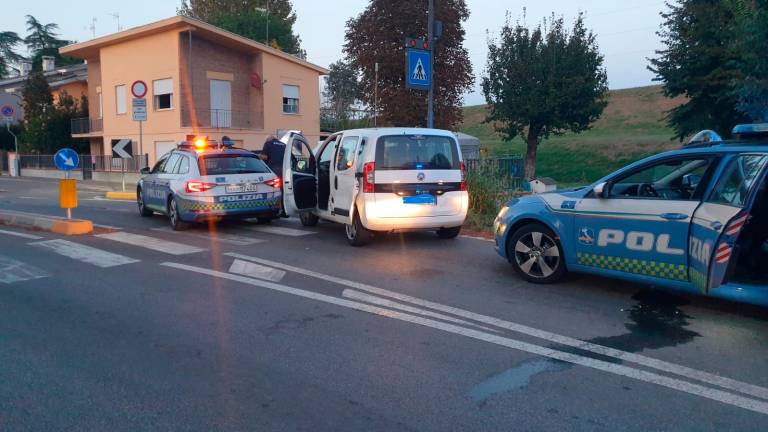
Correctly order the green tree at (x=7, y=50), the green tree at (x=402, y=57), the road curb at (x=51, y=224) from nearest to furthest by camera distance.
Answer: the road curb at (x=51, y=224), the green tree at (x=402, y=57), the green tree at (x=7, y=50)

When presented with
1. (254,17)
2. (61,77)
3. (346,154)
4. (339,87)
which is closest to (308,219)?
(346,154)

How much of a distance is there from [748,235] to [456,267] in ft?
11.4

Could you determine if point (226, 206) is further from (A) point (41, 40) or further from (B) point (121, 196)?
(A) point (41, 40)

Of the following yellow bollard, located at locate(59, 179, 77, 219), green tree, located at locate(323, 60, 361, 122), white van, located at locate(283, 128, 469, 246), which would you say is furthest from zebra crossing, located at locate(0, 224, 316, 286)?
green tree, located at locate(323, 60, 361, 122)

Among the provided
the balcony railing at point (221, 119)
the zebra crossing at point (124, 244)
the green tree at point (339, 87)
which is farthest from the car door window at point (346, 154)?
the green tree at point (339, 87)

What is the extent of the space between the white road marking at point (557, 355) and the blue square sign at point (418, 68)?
321 inches

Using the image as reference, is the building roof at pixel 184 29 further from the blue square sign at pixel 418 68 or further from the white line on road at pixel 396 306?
the white line on road at pixel 396 306

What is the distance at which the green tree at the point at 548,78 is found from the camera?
86.2 ft

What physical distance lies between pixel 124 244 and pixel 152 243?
0.43 m

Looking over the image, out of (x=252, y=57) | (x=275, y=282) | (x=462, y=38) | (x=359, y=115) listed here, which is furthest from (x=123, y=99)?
(x=275, y=282)

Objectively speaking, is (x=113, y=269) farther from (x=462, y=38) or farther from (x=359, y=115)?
(x=359, y=115)

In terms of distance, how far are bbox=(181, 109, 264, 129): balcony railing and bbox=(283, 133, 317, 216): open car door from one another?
2076 cm

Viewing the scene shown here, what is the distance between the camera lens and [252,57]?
1299 inches

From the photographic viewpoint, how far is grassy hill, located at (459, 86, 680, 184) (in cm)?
4019
